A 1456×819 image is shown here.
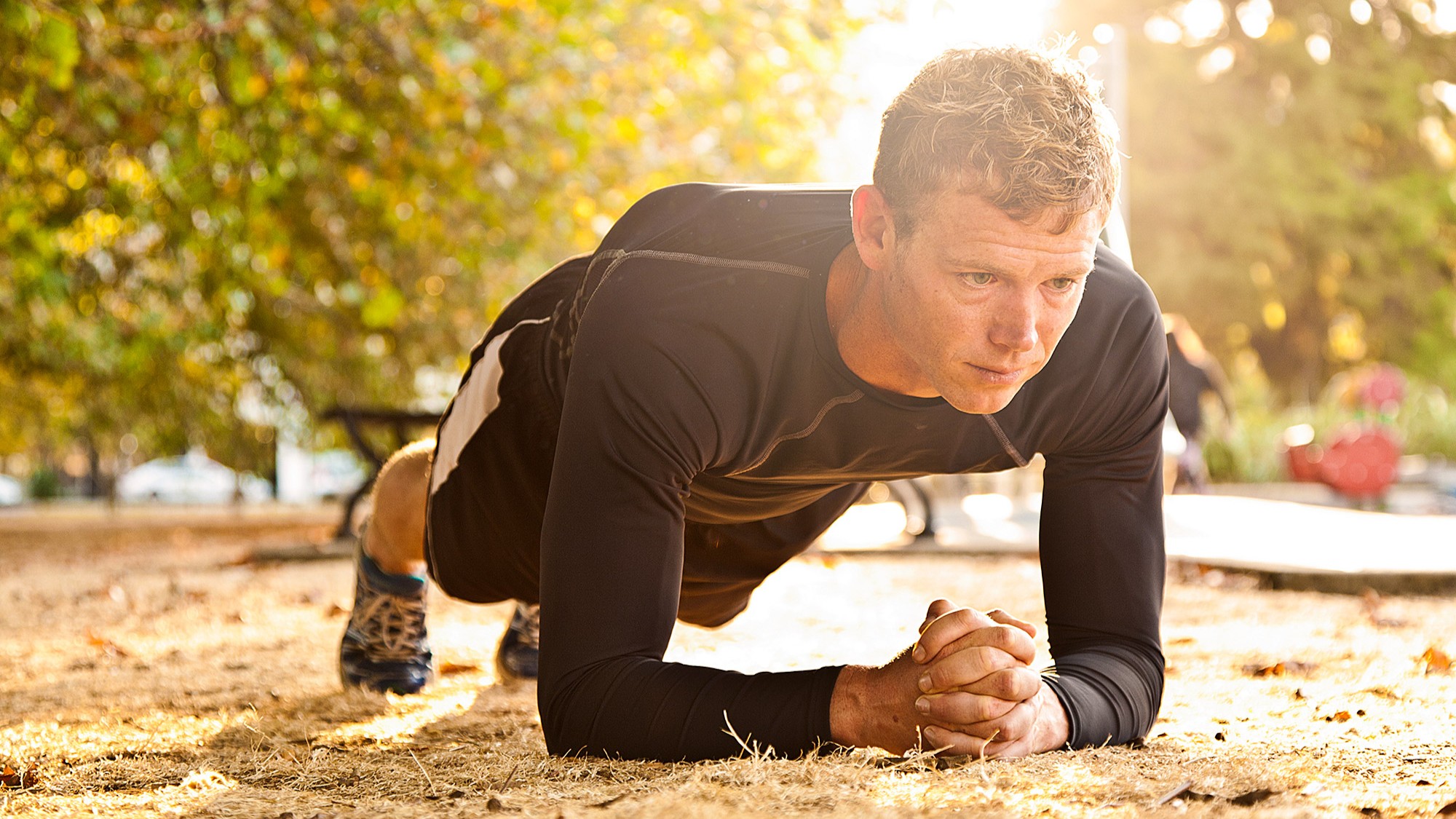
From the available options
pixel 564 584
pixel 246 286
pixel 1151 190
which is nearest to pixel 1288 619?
pixel 564 584

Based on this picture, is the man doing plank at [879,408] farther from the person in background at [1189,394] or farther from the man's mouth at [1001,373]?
the person in background at [1189,394]

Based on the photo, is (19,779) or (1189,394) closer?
(19,779)

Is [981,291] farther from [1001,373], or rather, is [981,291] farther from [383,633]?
[383,633]

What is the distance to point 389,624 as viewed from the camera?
3.46 meters

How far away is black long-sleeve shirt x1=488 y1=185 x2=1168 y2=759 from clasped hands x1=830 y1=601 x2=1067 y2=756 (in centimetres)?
6

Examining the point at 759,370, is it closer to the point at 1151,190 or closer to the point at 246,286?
the point at 246,286

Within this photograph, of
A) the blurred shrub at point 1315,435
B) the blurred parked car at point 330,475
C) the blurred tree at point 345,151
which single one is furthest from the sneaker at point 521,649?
the blurred parked car at point 330,475

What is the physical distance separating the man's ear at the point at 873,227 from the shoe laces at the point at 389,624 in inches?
69.3

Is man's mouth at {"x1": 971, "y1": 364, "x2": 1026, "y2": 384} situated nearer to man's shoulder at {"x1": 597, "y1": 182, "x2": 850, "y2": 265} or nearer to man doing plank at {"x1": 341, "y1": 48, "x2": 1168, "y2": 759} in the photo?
man doing plank at {"x1": 341, "y1": 48, "x2": 1168, "y2": 759}

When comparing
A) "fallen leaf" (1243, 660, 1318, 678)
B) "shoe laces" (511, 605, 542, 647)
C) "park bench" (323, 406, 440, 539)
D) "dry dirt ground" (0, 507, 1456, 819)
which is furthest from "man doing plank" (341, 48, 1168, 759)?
"park bench" (323, 406, 440, 539)

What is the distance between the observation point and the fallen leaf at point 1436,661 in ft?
11.5

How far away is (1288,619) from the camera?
15.6 ft

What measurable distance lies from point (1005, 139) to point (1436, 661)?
2380 mm

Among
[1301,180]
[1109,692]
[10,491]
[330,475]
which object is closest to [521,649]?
[1109,692]
